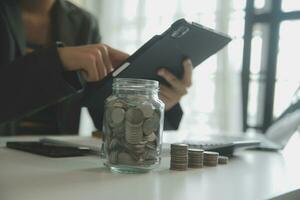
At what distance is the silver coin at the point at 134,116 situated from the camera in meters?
0.54

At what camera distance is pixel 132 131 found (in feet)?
1.77

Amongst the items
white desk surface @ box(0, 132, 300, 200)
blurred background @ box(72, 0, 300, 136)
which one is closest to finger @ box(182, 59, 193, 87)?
white desk surface @ box(0, 132, 300, 200)

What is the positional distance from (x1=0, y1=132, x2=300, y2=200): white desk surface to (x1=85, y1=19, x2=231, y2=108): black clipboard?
0.56 feet

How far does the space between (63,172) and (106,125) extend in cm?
9

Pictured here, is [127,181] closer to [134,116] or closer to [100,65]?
[134,116]

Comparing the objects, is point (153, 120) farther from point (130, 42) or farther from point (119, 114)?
point (130, 42)

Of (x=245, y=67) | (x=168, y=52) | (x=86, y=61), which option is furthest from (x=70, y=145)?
(x=245, y=67)

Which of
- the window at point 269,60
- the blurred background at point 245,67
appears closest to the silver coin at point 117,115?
the blurred background at point 245,67

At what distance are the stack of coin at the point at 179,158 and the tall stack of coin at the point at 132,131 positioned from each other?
0.18ft

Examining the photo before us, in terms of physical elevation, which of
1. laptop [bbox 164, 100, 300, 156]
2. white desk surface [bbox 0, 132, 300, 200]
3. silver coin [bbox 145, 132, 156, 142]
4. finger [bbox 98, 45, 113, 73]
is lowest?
white desk surface [bbox 0, 132, 300, 200]

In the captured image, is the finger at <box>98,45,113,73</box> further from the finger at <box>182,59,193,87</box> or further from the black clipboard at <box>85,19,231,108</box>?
the finger at <box>182,59,193,87</box>

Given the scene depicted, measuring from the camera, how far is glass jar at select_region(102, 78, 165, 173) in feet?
1.79

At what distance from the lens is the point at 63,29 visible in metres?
1.43

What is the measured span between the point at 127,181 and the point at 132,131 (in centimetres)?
6
